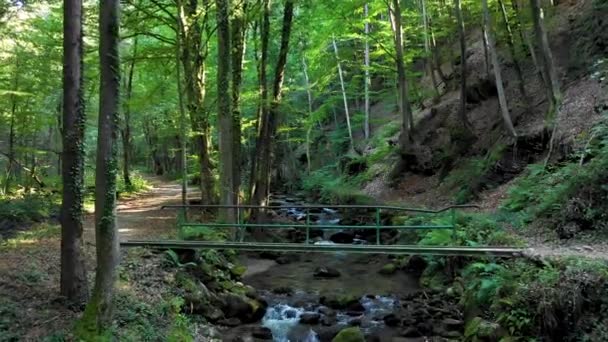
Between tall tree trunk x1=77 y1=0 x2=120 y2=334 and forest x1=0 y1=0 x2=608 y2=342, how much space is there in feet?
0.08

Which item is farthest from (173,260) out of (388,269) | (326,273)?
(388,269)

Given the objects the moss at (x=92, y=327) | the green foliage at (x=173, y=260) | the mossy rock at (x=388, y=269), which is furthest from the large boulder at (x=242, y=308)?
the mossy rock at (x=388, y=269)

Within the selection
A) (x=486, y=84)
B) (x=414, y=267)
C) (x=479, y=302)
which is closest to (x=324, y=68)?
(x=486, y=84)

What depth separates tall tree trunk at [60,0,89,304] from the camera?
695 centimetres

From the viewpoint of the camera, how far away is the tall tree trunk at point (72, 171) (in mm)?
6949

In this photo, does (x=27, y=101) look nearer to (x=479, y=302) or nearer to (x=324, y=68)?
(x=324, y=68)

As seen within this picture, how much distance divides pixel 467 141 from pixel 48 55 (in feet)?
52.8

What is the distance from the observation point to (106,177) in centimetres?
640

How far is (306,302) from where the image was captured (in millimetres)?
10828

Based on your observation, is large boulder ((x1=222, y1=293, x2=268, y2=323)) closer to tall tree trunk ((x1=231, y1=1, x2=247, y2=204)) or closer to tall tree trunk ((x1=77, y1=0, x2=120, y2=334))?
tall tree trunk ((x1=77, y1=0, x2=120, y2=334))

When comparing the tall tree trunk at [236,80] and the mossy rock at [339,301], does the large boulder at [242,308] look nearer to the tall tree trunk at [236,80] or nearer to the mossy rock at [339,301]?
the mossy rock at [339,301]

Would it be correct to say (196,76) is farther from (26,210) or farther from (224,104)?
(26,210)

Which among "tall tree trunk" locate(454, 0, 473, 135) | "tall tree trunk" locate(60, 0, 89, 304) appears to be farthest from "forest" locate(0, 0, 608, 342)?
"tall tree trunk" locate(454, 0, 473, 135)

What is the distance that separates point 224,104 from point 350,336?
6995 millimetres
